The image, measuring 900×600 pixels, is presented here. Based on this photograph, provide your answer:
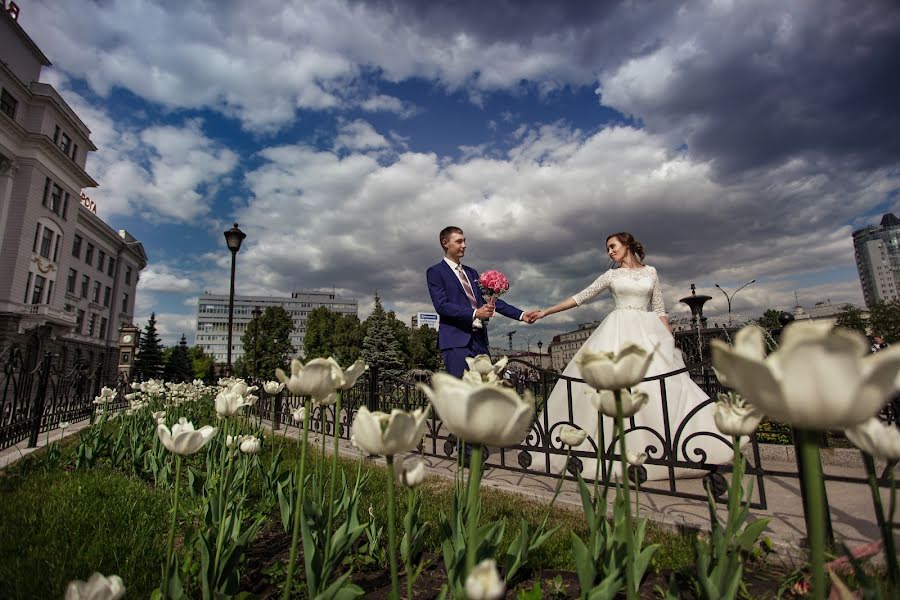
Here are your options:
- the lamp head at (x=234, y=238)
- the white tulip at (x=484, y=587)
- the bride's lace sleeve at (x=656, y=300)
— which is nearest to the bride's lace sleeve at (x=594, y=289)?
the bride's lace sleeve at (x=656, y=300)

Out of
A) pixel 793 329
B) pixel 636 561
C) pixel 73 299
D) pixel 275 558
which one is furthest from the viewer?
pixel 73 299

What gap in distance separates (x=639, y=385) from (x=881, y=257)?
207328 millimetres

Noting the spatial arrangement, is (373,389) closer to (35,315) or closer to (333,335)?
(333,335)

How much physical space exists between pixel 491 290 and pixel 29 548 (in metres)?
3.96

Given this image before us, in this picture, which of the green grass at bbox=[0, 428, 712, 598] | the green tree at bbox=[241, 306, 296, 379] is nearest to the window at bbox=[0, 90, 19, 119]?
the green tree at bbox=[241, 306, 296, 379]

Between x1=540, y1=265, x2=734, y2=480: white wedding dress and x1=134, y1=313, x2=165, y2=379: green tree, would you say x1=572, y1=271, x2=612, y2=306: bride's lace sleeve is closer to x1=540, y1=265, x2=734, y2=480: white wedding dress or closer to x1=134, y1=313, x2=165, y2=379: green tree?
x1=540, y1=265, x2=734, y2=480: white wedding dress

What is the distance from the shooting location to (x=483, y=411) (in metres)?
0.88

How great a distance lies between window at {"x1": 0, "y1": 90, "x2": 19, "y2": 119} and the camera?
27984 millimetres

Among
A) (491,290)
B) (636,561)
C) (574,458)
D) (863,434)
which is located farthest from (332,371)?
(491,290)

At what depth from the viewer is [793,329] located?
0.68 metres

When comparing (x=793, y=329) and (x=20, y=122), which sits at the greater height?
(x=20, y=122)

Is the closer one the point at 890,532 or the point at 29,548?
the point at 890,532

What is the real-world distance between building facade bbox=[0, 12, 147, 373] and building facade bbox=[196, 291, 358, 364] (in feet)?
271

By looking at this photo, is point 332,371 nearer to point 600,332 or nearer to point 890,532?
point 890,532
